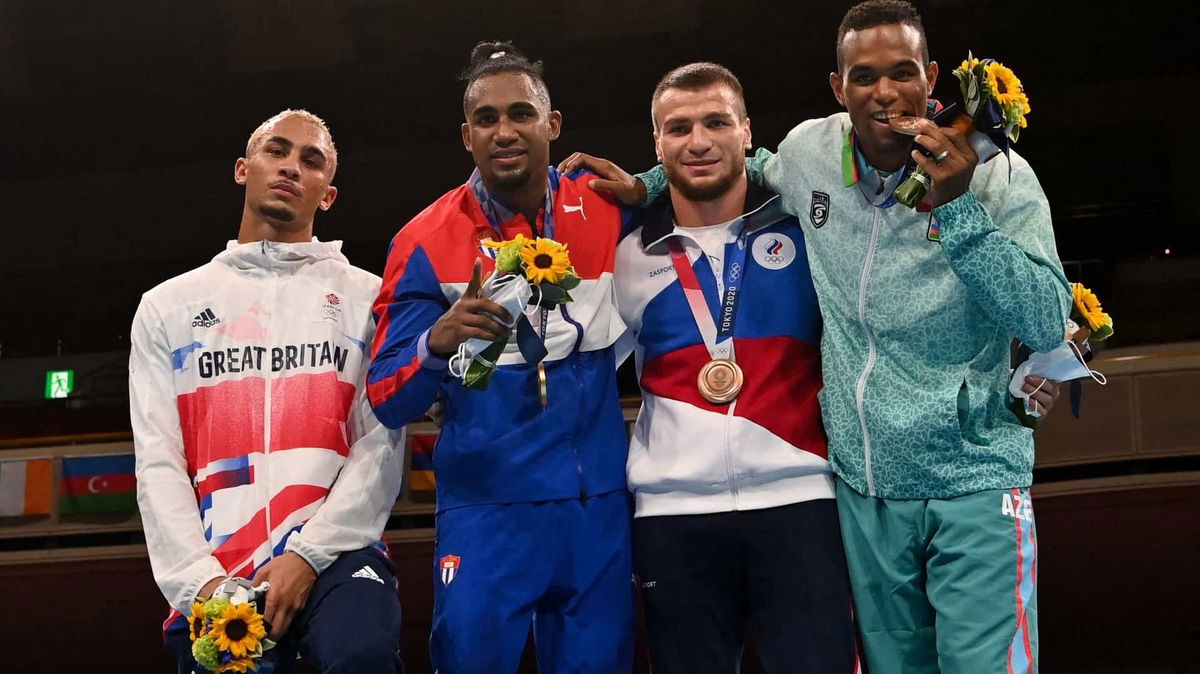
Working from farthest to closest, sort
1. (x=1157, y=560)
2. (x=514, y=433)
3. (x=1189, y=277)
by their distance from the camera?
(x=1189, y=277) → (x=1157, y=560) → (x=514, y=433)

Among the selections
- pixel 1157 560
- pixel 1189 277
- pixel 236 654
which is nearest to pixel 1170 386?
pixel 1157 560

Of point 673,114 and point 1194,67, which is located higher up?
point 1194,67

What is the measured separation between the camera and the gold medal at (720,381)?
101 inches

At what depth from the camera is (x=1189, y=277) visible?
9516mm

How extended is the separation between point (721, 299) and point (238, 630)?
1.40m

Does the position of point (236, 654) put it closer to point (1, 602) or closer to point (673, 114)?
point (673, 114)

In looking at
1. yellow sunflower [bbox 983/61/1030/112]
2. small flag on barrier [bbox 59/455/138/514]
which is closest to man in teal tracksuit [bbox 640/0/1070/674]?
yellow sunflower [bbox 983/61/1030/112]

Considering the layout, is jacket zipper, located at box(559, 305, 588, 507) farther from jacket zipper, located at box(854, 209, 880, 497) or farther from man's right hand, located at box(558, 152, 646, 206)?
jacket zipper, located at box(854, 209, 880, 497)

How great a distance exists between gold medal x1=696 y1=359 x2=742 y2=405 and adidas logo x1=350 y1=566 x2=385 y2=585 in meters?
0.94

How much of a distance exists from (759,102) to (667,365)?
7915 mm

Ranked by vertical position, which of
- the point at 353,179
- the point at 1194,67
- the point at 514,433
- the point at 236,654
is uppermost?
the point at 1194,67

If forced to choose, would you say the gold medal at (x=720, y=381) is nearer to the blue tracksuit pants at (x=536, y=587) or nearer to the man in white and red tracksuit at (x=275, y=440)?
the blue tracksuit pants at (x=536, y=587)

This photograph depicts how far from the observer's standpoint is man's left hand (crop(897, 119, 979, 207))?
2188 millimetres

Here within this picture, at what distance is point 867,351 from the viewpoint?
8.19 feet
